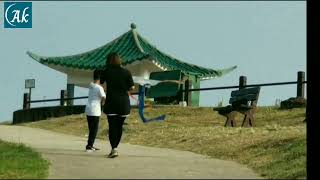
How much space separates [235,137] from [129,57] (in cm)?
1812

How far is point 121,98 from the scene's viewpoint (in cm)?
1194

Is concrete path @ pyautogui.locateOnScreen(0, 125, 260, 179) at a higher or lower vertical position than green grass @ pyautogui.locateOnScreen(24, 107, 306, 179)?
lower

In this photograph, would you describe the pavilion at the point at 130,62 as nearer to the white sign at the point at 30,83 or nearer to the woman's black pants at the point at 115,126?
the white sign at the point at 30,83

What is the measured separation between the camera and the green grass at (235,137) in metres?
11.3

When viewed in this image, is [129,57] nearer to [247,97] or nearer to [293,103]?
[293,103]

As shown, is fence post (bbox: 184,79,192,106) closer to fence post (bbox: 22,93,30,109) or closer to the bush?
the bush

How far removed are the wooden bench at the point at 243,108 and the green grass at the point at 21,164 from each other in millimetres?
8237

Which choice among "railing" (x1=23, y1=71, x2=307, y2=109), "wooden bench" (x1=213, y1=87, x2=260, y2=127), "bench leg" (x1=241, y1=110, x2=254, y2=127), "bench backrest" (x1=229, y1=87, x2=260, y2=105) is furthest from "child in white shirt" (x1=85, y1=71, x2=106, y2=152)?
"railing" (x1=23, y1=71, x2=307, y2=109)

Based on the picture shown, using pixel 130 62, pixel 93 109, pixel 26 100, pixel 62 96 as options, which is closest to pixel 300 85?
pixel 130 62

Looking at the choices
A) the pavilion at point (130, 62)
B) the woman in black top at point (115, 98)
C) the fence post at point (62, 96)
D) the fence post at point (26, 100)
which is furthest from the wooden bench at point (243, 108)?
the fence post at point (26, 100)

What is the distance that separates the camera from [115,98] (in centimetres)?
1191

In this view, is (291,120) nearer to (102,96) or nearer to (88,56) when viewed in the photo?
(102,96)

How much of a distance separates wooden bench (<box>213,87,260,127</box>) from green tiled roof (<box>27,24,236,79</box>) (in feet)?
37.4

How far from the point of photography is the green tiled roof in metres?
32.8
